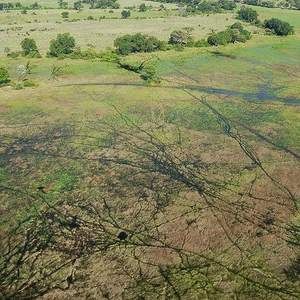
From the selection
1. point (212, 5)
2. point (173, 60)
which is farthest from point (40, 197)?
point (212, 5)

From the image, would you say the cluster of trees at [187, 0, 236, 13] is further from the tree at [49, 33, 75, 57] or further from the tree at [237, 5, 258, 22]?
the tree at [49, 33, 75, 57]

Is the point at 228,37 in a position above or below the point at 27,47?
above

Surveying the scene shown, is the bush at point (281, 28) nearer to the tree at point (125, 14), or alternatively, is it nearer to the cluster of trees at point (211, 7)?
the cluster of trees at point (211, 7)

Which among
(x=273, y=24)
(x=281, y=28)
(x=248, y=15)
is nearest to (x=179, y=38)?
(x=281, y=28)

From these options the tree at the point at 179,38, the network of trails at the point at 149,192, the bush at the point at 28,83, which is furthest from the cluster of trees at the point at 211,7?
the bush at the point at 28,83

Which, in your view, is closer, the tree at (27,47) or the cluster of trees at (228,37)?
the tree at (27,47)

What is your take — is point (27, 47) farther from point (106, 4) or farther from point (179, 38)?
point (106, 4)
